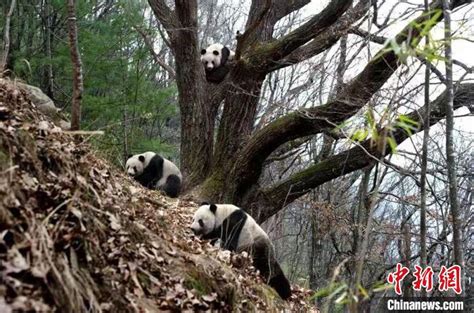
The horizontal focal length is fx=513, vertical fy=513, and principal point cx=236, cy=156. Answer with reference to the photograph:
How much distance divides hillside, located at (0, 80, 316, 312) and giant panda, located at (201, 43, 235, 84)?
268 inches

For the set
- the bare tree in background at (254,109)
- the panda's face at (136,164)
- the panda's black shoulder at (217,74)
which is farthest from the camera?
the panda's black shoulder at (217,74)

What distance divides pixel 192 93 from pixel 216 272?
271 inches

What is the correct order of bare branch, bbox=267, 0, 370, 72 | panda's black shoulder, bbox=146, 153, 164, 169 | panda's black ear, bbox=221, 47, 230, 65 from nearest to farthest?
panda's black shoulder, bbox=146, 153, 164, 169
bare branch, bbox=267, 0, 370, 72
panda's black ear, bbox=221, 47, 230, 65

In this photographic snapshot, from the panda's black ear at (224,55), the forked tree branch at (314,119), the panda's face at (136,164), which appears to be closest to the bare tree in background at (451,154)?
the forked tree branch at (314,119)

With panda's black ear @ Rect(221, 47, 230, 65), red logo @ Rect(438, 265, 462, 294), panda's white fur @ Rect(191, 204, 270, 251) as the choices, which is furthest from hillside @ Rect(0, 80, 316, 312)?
panda's black ear @ Rect(221, 47, 230, 65)

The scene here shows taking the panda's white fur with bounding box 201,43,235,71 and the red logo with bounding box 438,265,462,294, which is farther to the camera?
the panda's white fur with bounding box 201,43,235,71

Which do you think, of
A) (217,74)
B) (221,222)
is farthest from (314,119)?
(217,74)

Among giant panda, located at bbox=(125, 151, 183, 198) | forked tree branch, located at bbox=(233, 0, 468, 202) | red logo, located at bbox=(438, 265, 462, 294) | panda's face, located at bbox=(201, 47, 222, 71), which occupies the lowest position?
red logo, located at bbox=(438, 265, 462, 294)

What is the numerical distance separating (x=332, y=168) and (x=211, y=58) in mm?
4374

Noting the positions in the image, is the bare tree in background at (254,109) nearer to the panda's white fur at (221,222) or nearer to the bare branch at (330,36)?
the bare branch at (330,36)

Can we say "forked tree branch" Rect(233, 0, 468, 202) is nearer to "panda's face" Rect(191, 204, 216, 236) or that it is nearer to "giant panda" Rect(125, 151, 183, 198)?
"giant panda" Rect(125, 151, 183, 198)

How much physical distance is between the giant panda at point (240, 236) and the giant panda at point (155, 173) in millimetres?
2660

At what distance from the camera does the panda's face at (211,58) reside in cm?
1257

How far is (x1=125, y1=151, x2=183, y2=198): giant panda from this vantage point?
10.4 metres
